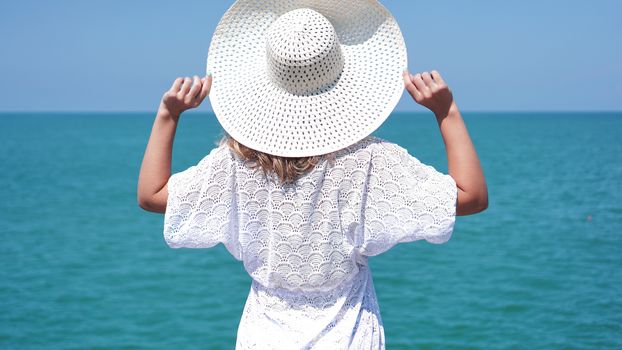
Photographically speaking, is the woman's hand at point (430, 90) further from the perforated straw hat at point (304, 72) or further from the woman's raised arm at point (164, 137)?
the woman's raised arm at point (164, 137)

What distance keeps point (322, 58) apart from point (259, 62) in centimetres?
24

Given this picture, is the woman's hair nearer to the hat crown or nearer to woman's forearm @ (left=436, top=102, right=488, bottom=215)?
the hat crown

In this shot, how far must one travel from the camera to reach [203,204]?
6.40 ft

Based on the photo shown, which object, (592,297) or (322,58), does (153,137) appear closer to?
(322,58)

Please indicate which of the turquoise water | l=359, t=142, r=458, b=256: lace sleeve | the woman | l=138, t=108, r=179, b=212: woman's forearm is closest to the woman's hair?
the woman

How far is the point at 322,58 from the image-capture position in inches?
72.6

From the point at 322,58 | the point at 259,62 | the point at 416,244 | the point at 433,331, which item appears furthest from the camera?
the point at 416,244

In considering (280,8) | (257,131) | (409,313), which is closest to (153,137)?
(257,131)

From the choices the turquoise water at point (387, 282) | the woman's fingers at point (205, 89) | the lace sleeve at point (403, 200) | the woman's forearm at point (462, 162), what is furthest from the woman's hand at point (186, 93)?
the turquoise water at point (387, 282)

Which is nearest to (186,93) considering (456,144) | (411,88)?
(411,88)

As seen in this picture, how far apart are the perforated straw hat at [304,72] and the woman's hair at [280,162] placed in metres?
0.02

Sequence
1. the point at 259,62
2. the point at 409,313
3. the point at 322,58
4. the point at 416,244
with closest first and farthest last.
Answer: the point at 322,58 → the point at 259,62 → the point at 409,313 → the point at 416,244

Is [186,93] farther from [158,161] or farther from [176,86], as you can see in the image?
[158,161]

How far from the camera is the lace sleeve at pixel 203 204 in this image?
6.27 ft
